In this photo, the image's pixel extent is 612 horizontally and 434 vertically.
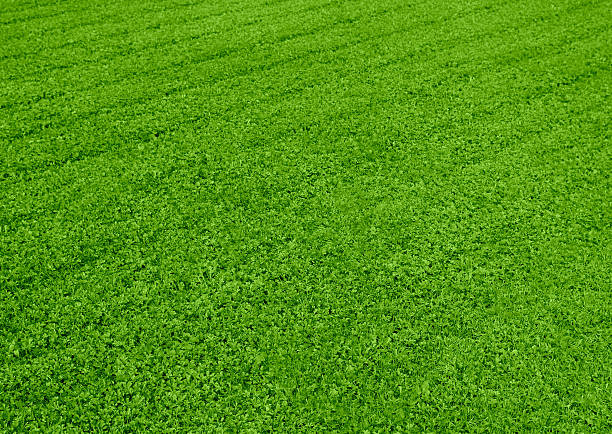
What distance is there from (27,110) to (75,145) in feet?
1.71

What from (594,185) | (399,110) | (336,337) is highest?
(399,110)

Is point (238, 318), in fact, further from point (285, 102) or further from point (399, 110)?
point (399, 110)

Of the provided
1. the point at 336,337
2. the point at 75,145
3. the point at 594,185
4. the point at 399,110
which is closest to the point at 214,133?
the point at 75,145

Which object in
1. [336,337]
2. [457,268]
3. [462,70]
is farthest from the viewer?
[462,70]

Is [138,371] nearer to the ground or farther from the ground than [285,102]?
nearer to the ground

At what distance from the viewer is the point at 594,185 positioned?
9.73 feet

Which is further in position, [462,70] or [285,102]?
[462,70]

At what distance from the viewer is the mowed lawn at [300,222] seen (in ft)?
6.98

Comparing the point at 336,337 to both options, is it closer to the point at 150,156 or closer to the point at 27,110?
the point at 150,156

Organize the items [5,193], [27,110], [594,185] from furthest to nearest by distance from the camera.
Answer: [27,110], [594,185], [5,193]

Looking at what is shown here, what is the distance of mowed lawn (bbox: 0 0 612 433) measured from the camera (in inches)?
83.8

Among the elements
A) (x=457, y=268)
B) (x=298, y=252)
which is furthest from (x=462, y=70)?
(x=298, y=252)

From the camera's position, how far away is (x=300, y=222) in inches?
107

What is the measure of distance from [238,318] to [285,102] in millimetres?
1673
